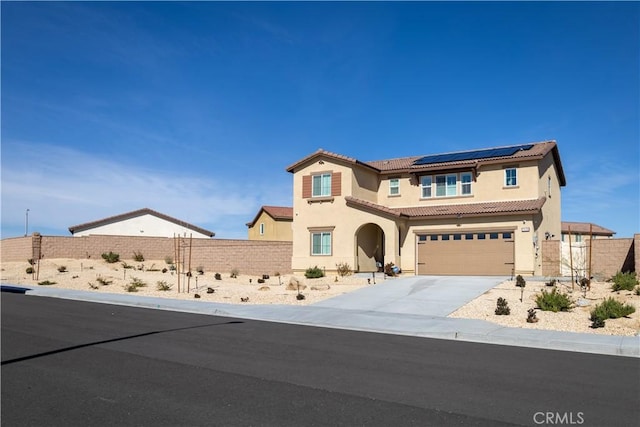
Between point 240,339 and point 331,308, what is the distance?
280 inches

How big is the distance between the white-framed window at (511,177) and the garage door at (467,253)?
3271 millimetres

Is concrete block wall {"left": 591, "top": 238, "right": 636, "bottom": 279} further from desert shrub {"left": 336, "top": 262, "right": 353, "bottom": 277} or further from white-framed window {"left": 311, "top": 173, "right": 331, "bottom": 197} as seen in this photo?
white-framed window {"left": 311, "top": 173, "right": 331, "bottom": 197}

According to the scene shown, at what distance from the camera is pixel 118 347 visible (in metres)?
11.6

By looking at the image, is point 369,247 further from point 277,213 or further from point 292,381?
point 292,381

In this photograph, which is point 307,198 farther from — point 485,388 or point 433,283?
point 485,388

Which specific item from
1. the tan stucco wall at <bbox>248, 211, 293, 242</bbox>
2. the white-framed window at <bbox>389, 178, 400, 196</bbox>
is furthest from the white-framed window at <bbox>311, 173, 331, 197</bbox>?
the tan stucco wall at <bbox>248, 211, 293, 242</bbox>

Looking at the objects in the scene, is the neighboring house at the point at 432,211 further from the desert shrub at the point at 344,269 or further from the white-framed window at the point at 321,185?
the desert shrub at the point at 344,269

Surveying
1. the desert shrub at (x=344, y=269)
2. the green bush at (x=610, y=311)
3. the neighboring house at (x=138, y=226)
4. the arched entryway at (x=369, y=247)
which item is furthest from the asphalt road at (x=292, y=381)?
the neighboring house at (x=138, y=226)

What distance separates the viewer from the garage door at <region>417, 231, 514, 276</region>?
29344 millimetres

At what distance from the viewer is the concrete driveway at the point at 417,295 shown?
64.2ft

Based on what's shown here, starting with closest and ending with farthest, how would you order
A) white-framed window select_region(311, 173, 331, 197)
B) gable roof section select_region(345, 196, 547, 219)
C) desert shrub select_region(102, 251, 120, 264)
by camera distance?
1. gable roof section select_region(345, 196, 547, 219)
2. white-framed window select_region(311, 173, 331, 197)
3. desert shrub select_region(102, 251, 120, 264)

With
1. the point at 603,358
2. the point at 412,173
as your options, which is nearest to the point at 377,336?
the point at 603,358

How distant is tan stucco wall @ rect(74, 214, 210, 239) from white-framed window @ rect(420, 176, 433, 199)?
3218 cm

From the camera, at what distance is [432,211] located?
3145 cm
